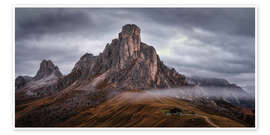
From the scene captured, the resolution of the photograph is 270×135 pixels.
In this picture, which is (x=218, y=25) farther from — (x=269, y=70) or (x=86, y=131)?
(x=86, y=131)

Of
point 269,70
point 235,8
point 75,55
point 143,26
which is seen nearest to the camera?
point 269,70

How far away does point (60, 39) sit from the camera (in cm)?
1497

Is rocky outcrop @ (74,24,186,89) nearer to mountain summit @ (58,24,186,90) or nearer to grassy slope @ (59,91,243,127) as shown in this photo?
mountain summit @ (58,24,186,90)

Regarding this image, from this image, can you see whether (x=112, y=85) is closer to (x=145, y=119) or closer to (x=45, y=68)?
(x=45, y=68)

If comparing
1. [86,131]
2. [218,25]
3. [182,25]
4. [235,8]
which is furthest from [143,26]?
[86,131]

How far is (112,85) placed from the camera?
3484cm

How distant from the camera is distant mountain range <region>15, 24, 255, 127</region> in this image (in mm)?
14880

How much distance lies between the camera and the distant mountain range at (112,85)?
14.9 metres

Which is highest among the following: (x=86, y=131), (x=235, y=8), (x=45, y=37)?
(x=235, y=8)

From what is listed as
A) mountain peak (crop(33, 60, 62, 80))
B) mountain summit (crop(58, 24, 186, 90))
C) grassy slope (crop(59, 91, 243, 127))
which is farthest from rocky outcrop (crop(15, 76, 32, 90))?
mountain summit (crop(58, 24, 186, 90))

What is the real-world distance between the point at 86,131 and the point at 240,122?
28.1ft

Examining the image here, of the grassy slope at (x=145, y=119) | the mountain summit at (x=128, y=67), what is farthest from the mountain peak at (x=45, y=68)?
the grassy slope at (x=145, y=119)

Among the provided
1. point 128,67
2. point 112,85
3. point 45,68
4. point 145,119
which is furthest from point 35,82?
point 145,119

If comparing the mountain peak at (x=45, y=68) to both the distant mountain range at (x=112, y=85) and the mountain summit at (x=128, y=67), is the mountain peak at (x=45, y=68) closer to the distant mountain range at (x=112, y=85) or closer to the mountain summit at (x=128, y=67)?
the distant mountain range at (x=112, y=85)
